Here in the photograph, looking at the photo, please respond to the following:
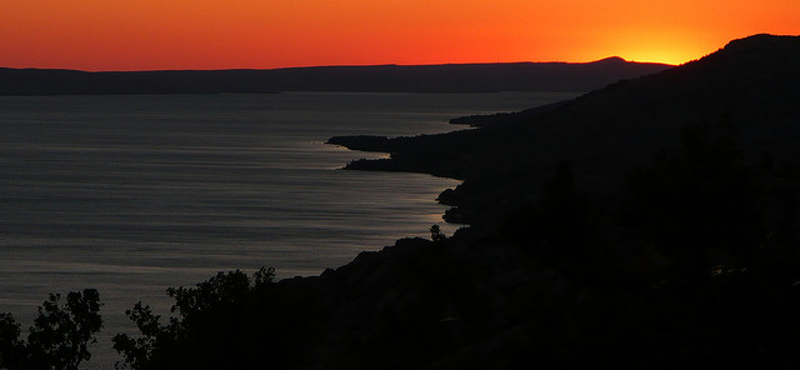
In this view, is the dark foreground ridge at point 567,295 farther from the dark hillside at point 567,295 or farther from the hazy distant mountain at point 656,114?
the hazy distant mountain at point 656,114

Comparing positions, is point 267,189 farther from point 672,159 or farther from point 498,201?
point 672,159

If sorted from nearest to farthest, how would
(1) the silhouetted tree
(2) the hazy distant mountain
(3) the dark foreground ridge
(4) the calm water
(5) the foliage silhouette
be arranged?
(3) the dark foreground ridge
(1) the silhouetted tree
(5) the foliage silhouette
(4) the calm water
(2) the hazy distant mountain

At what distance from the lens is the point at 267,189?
17000cm

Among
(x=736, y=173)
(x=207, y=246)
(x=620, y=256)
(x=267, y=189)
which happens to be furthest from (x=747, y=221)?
(x=267, y=189)

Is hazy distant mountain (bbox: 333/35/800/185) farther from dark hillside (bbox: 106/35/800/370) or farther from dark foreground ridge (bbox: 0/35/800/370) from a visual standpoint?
dark foreground ridge (bbox: 0/35/800/370)

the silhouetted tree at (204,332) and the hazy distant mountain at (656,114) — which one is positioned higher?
the hazy distant mountain at (656,114)

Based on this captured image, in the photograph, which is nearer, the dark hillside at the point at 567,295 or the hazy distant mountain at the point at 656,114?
the dark hillside at the point at 567,295

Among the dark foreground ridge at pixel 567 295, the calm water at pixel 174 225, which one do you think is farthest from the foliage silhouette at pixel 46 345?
the calm water at pixel 174 225

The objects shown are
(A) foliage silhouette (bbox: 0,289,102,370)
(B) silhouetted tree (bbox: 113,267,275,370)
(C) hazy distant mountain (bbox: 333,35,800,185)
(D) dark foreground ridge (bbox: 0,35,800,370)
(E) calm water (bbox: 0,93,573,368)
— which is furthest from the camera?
(C) hazy distant mountain (bbox: 333,35,800,185)

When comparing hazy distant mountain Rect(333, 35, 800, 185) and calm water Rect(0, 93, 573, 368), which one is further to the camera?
hazy distant mountain Rect(333, 35, 800, 185)

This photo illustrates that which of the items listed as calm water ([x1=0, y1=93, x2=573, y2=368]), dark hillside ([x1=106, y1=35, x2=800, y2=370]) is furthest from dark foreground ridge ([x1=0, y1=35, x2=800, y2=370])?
calm water ([x1=0, y1=93, x2=573, y2=368])

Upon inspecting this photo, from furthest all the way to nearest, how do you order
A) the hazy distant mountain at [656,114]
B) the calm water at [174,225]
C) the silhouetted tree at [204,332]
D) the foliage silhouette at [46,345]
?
the hazy distant mountain at [656,114] → the calm water at [174,225] → the foliage silhouette at [46,345] → the silhouetted tree at [204,332]

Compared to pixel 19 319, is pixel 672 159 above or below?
above

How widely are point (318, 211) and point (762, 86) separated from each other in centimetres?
6442
